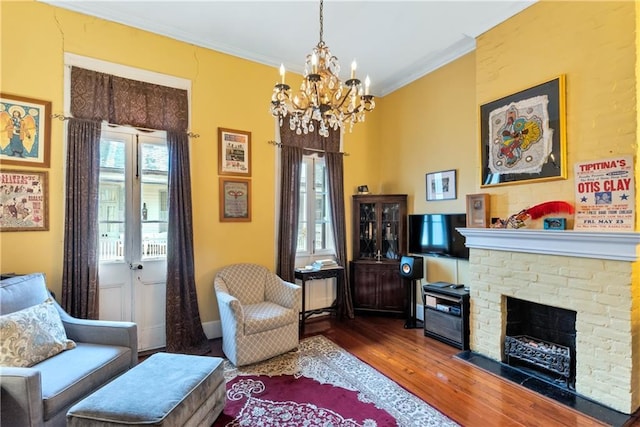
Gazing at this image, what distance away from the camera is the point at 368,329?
13.2 ft

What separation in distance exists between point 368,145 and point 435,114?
1.14 meters

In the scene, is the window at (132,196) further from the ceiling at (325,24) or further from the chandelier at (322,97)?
the chandelier at (322,97)

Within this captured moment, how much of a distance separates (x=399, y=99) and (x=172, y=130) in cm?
318

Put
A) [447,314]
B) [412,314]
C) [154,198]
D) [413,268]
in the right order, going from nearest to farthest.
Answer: [154,198], [447,314], [413,268], [412,314]

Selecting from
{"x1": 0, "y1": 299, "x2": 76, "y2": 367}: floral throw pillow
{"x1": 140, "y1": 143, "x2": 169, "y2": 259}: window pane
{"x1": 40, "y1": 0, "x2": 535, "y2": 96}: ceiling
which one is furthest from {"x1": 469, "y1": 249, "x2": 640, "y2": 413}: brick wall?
{"x1": 0, "y1": 299, "x2": 76, "y2": 367}: floral throw pillow

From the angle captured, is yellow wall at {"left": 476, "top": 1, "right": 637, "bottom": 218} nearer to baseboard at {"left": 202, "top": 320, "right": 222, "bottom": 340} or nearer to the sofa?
baseboard at {"left": 202, "top": 320, "right": 222, "bottom": 340}

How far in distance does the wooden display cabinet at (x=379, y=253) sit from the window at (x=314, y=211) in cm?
46

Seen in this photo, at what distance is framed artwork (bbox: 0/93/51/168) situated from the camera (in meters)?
2.72

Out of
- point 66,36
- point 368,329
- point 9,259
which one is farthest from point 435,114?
point 9,259

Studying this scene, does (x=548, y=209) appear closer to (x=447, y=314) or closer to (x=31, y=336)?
(x=447, y=314)

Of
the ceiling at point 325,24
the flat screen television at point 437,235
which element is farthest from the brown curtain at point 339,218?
the ceiling at point 325,24

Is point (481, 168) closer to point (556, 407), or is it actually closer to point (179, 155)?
point (556, 407)

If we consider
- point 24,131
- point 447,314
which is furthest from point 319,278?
point 24,131

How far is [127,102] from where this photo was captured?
10.6 feet
